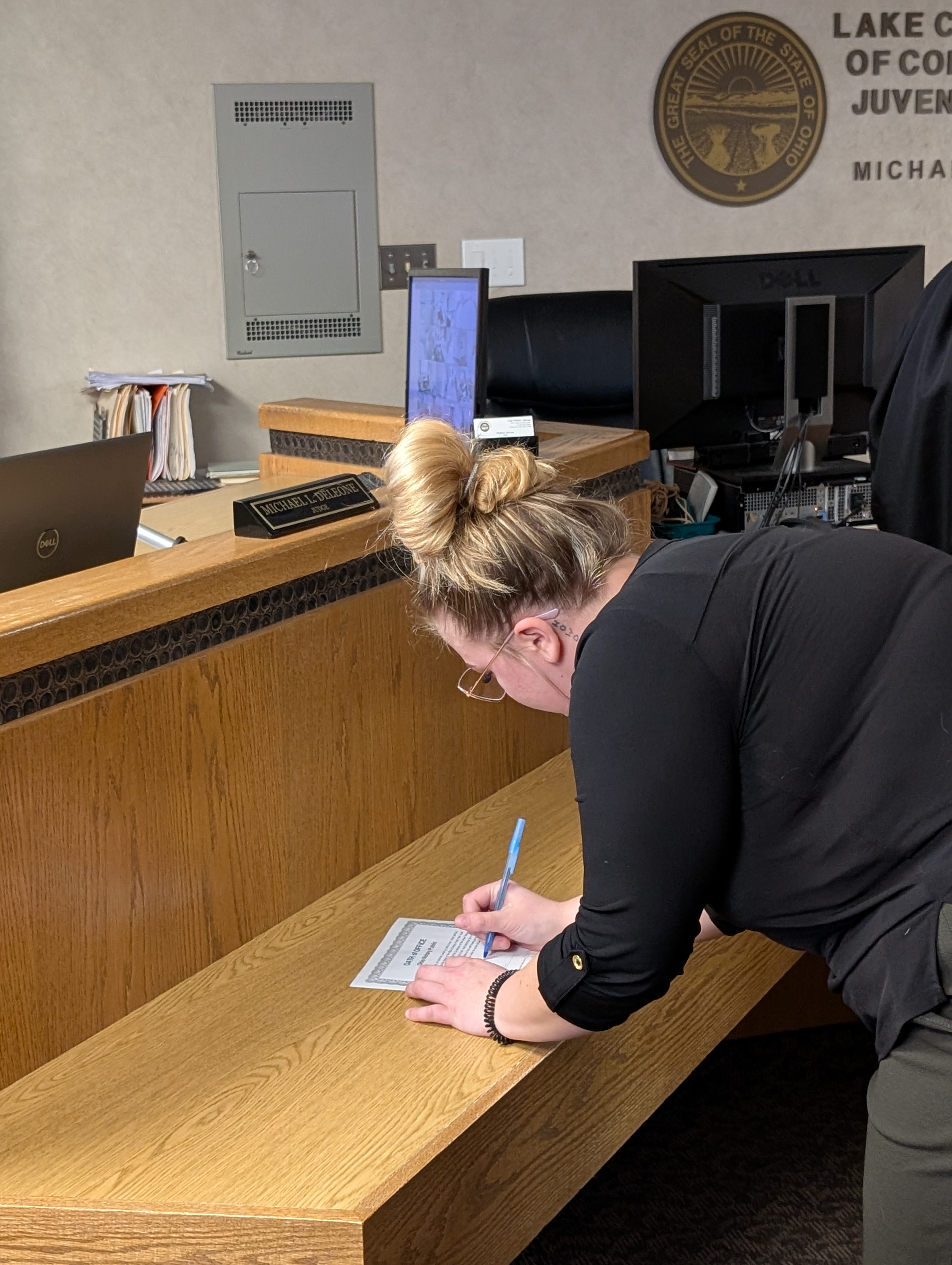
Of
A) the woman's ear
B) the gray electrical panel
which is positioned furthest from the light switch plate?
the woman's ear

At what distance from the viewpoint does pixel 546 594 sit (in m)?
1.23

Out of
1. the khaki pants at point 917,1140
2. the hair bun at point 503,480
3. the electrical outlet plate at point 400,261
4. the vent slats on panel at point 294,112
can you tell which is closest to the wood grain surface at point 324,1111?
the khaki pants at point 917,1140

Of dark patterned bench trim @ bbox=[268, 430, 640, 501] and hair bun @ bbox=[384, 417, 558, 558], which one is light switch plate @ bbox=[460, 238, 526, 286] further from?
hair bun @ bbox=[384, 417, 558, 558]

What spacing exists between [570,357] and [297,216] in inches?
50.1

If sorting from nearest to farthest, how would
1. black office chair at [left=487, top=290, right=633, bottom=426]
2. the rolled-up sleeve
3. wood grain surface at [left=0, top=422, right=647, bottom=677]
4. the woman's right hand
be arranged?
the rolled-up sleeve < wood grain surface at [left=0, top=422, right=647, bottom=677] < the woman's right hand < black office chair at [left=487, top=290, right=633, bottom=426]

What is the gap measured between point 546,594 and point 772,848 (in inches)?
12.0

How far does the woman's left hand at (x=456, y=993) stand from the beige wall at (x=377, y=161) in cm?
325

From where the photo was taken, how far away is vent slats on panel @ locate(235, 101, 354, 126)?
4.29m

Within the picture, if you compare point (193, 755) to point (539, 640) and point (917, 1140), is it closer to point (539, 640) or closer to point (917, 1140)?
point (539, 640)

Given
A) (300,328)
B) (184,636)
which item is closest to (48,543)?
(184,636)

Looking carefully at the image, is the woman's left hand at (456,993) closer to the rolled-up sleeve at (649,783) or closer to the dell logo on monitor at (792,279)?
the rolled-up sleeve at (649,783)

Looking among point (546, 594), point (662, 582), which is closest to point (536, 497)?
point (546, 594)

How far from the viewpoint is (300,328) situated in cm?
449

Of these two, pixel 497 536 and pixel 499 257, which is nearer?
pixel 497 536
